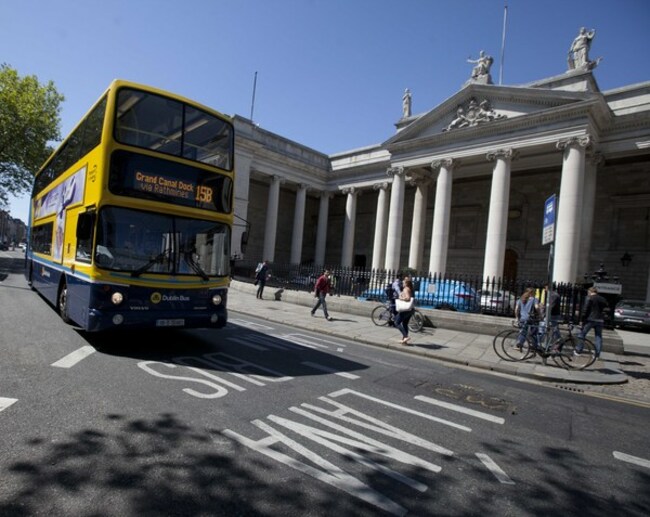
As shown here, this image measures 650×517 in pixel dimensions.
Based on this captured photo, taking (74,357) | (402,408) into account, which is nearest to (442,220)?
(402,408)

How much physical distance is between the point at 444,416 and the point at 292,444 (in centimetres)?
200

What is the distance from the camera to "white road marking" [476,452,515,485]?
3158 mm

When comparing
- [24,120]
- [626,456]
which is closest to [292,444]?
[626,456]

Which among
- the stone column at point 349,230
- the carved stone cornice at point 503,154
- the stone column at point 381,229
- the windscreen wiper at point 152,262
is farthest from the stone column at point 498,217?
the windscreen wiper at point 152,262

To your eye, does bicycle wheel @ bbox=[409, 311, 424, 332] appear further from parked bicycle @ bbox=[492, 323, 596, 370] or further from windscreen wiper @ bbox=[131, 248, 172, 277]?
windscreen wiper @ bbox=[131, 248, 172, 277]

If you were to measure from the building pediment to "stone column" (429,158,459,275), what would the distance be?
182cm

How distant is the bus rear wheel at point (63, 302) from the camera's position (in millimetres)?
7637

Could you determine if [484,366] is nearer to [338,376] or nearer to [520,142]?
[338,376]

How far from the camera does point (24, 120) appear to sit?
27.6m

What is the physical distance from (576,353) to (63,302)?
33.8 feet

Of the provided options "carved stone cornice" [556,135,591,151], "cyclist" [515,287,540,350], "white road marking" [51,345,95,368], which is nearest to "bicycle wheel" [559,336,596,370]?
"cyclist" [515,287,540,350]

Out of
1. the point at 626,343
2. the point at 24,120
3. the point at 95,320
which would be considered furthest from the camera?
the point at 24,120

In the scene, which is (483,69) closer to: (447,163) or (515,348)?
(447,163)

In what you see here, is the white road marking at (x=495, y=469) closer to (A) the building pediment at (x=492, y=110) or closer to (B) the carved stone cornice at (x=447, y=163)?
(A) the building pediment at (x=492, y=110)
